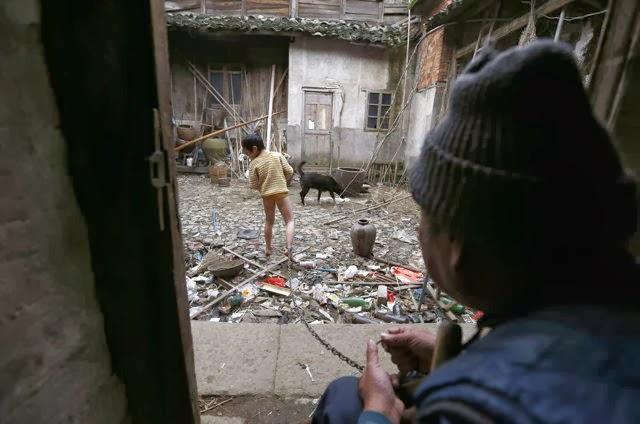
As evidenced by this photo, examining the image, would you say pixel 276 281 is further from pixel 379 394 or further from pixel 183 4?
pixel 183 4

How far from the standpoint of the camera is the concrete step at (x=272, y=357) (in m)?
2.19

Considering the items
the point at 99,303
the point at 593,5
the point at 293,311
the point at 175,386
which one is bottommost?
the point at 293,311

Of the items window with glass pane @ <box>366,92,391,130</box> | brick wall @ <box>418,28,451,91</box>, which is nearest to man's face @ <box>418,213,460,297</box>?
brick wall @ <box>418,28,451,91</box>

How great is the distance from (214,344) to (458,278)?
7.73 feet

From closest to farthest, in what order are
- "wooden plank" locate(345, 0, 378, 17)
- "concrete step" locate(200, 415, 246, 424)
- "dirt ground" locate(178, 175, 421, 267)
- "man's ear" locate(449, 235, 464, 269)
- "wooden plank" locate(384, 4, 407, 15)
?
"man's ear" locate(449, 235, 464, 269) < "concrete step" locate(200, 415, 246, 424) < "dirt ground" locate(178, 175, 421, 267) < "wooden plank" locate(384, 4, 407, 15) < "wooden plank" locate(345, 0, 378, 17)

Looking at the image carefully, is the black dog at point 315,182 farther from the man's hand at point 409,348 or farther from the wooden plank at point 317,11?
the wooden plank at point 317,11

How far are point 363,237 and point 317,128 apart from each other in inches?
294

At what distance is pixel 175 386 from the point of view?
1.27m

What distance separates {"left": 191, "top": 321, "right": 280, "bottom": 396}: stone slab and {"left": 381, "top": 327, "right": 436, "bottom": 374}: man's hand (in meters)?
1.16

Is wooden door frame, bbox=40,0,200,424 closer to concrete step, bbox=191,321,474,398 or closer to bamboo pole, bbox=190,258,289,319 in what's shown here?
concrete step, bbox=191,321,474,398

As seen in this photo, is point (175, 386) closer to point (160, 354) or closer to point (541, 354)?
point (160, 354)

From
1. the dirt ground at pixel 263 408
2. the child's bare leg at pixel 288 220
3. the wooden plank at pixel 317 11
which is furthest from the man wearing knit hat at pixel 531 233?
the wooden plank at pixel 317 11

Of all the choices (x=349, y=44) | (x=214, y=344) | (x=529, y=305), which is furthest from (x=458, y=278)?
(x=349, y=44)

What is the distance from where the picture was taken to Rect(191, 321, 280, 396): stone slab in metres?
2.18
